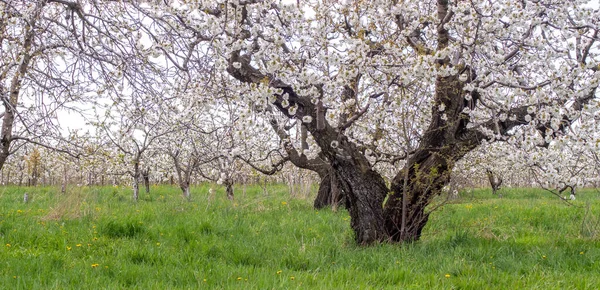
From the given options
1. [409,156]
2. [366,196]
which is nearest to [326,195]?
[366,196]

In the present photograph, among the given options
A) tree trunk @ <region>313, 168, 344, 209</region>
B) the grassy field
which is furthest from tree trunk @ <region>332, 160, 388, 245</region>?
tree trunk @ <region>313, 168, 344, 209</region>

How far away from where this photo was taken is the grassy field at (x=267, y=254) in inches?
175

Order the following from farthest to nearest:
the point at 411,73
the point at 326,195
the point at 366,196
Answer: the point at 326,195 < the point at 366,196 < the point at 411,73

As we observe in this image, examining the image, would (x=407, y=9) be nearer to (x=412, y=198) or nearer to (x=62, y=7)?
(x=412, y=198)

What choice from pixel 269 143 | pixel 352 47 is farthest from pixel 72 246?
pixel 269 143

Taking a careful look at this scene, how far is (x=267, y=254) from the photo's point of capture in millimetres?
5605

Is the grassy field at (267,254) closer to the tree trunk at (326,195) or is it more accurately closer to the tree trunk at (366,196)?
the tree trunk at (366,196)

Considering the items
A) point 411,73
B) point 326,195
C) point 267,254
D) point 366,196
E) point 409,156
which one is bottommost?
point 267,254

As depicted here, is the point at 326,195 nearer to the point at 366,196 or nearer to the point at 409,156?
the point at 366,196

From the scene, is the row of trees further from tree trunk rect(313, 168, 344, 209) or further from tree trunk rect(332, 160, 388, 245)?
tree trunk rect(313, 168, 344, 209)

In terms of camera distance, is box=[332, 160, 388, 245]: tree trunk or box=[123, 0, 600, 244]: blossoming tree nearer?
box=[123, 0, 600, 244]: blossoming tree

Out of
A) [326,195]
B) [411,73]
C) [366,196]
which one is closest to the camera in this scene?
[411,73]

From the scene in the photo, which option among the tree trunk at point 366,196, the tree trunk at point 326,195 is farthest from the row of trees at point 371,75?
the tree trunk at point 326,195

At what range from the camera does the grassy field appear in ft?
14.6
